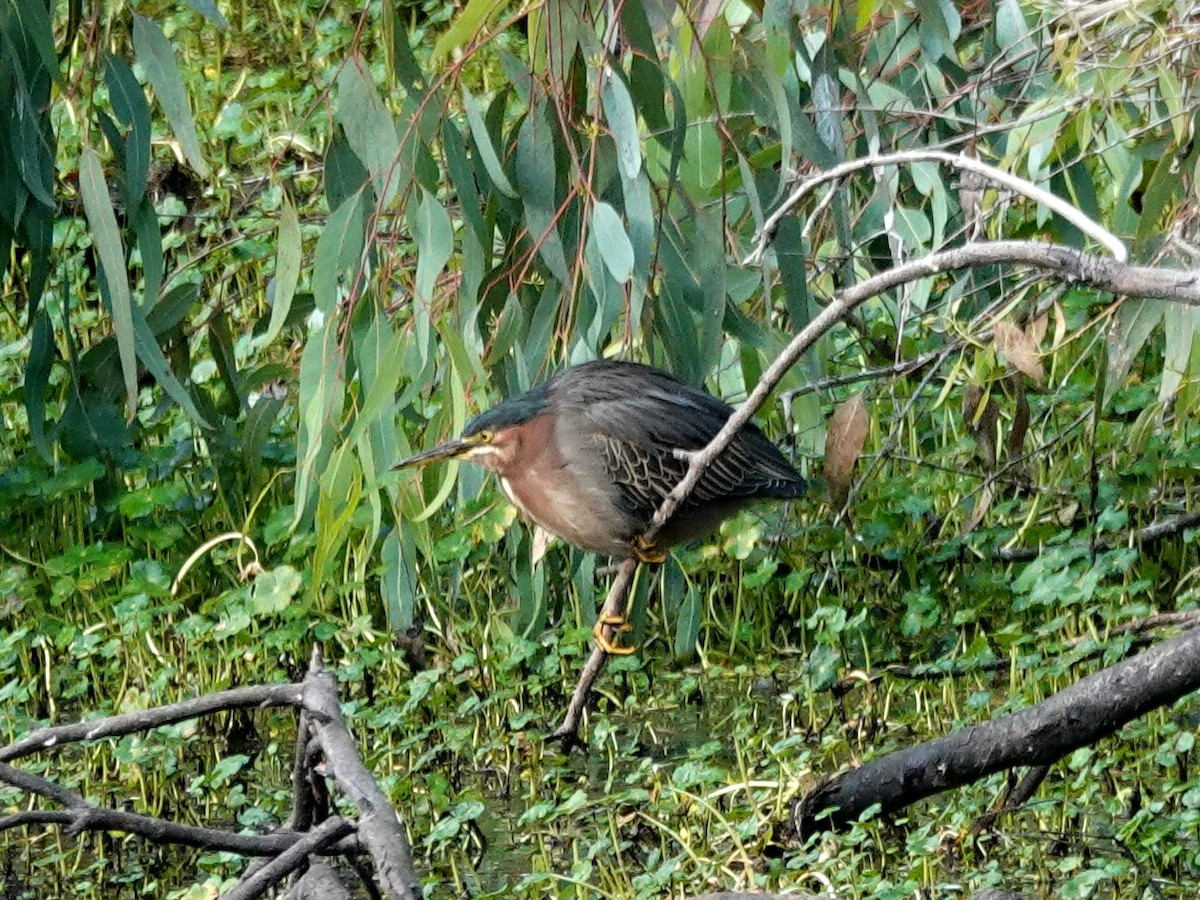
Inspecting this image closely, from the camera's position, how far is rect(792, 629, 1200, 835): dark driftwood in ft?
10.9

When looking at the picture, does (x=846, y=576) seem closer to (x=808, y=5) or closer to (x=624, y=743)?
(x=624, y=743)

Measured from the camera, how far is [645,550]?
416 cm

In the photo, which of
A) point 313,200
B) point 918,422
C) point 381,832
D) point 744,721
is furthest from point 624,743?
point 313,200

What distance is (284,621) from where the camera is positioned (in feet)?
17.1

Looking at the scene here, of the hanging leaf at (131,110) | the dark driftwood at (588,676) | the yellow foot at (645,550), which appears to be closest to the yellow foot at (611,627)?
the dark driftwood at (588,676)

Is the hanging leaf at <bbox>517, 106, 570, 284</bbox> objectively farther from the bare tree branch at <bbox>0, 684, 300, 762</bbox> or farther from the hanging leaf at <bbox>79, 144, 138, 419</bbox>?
the bare tree branch at <bbox>0, 684, 300, 762</bbox>

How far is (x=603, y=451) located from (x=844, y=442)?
0.79 metres

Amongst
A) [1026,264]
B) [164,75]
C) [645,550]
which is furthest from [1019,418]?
[1026,264]

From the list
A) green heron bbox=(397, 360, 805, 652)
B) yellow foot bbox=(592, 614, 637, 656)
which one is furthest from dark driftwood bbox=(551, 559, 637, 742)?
green heron bbox=(397, 360, 805, 652)

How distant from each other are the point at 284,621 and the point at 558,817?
1.38 m

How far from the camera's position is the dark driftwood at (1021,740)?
10.9 feet

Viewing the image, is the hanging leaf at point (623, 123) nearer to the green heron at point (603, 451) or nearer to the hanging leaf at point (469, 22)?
Result: the hanging leaf at point (469, 22)

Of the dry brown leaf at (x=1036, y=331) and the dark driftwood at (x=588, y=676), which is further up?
the dry brown leaf at (x=1036, y=331)

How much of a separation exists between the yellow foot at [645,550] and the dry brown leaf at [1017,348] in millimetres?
857
